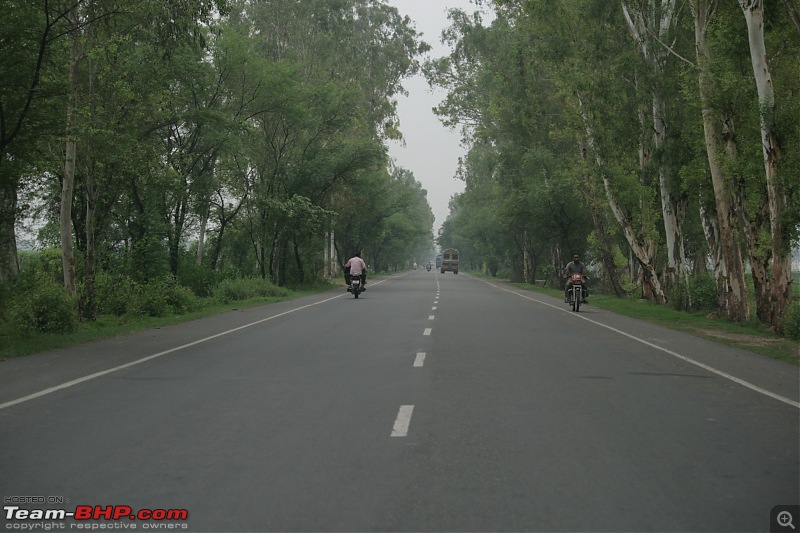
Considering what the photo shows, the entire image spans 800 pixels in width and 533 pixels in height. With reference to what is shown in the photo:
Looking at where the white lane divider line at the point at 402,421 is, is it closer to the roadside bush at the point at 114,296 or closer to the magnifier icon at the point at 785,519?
the magnifier icon at the point at 785,519

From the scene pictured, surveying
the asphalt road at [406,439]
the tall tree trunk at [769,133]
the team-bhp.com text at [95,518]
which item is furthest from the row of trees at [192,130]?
the tall tree trunk at [769,133]

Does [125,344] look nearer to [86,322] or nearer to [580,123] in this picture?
[86,322]

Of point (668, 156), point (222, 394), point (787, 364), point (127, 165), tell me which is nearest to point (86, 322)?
point (127, 165)

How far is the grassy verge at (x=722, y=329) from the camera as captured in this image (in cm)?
1421

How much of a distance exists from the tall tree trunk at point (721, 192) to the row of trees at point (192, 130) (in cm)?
1316

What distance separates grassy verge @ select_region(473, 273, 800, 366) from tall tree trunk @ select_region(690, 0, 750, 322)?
716mm

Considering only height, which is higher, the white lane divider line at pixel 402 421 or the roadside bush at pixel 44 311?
the roadside bush at pixel 44 311

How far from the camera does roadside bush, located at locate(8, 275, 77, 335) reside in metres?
15.9

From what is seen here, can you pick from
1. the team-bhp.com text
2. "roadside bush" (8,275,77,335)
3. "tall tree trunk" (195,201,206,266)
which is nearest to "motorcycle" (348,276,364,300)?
"tall tree trunk" (195,201,206,266)

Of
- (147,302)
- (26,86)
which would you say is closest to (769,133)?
(26,86)

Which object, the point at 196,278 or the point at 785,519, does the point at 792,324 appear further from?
the point at 196,278

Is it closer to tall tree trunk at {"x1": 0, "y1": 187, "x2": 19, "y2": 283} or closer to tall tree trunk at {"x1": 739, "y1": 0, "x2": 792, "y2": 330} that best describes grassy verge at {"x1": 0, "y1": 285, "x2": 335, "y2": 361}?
tall tree trunk at {"x1": 0, "y1": 187, "x2": 19, "y2": 283}

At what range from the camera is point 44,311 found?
16.3m

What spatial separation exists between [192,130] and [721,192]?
21814 mm
